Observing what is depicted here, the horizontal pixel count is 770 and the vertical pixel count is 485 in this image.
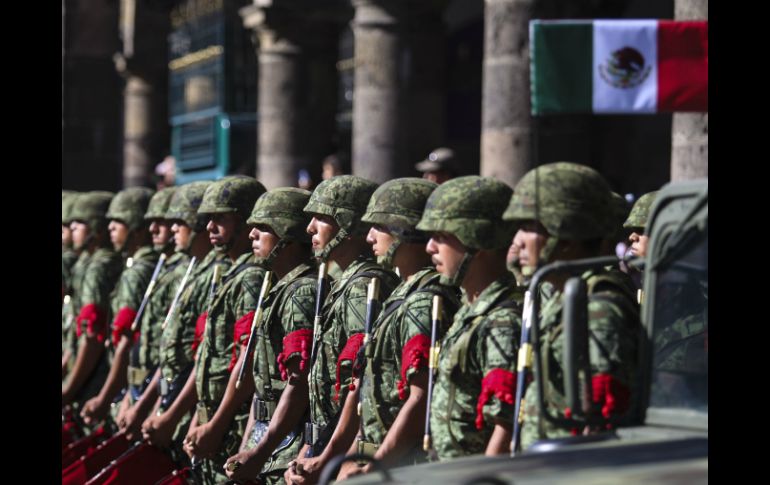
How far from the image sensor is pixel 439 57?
58.1 feet

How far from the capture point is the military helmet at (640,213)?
29.3 feet

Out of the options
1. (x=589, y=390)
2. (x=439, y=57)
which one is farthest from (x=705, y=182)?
(x=439, y=57)

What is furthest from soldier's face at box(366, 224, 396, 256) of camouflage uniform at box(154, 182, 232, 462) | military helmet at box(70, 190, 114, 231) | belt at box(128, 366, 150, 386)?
military helmet at box(70, 190, 114, 231)

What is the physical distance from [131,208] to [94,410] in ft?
5.72

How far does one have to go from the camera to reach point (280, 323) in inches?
368

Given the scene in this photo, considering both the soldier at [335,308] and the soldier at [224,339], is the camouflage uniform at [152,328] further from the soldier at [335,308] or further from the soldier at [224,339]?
the soldier at [335,308]

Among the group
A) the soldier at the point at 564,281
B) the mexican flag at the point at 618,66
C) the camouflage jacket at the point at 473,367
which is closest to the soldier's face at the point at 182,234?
the mexican flag at the point at 618,66

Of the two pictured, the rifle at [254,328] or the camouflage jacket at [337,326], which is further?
the rifle at [254,328]

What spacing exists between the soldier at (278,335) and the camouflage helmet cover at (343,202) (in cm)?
39

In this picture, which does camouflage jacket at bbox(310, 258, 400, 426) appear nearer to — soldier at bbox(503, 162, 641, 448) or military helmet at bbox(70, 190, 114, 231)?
soldier at bbox(503, 162, 641, 448)

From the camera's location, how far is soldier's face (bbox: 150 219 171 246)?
12.5 metres

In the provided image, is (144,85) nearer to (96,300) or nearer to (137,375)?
(96,300)

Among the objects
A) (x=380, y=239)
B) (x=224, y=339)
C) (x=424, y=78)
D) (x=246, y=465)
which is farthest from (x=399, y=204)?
(x=424, y=78)
